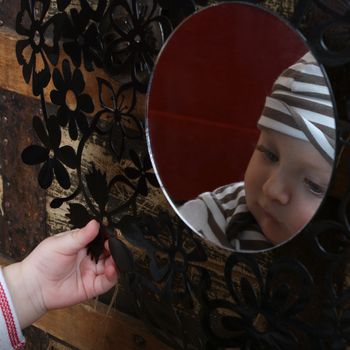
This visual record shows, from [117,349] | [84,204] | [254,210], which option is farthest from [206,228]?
[117,349]

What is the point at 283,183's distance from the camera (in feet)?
1.06

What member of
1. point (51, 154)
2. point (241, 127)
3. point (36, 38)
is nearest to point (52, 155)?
point (51, 154)

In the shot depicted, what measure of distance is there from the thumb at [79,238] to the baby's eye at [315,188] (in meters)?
0.20

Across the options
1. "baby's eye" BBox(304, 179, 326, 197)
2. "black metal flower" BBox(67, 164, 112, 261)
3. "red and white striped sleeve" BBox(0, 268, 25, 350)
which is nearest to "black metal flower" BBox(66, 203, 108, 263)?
"black metal flower" BBox(67, 164, 112, 261)

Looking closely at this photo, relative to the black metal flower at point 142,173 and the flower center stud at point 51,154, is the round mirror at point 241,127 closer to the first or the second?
the black metal flower at point 142,173

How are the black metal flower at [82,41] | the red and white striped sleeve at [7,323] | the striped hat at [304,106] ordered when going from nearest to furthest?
the striped hat at [304,106], the black metal flower at [82,41], the red and white striped sleeve at [7,323]

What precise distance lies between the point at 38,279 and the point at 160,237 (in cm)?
16

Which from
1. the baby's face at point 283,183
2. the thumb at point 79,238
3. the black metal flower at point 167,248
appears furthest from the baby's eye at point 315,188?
the thumb at point 79,238

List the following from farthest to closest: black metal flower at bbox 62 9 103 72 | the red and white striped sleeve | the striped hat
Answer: the red and white striped sleeve
black metal flower at bbox 62 9 103 72
the striped hat

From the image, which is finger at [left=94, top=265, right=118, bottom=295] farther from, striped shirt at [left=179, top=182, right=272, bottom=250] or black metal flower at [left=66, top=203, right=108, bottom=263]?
striped shirt at [left=179, top=182, right=272, bottom=250]

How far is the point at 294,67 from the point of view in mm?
306

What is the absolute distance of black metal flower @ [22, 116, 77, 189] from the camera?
46 cm

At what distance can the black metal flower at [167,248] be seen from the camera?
0.39 m

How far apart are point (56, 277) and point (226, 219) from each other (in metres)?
0.22
